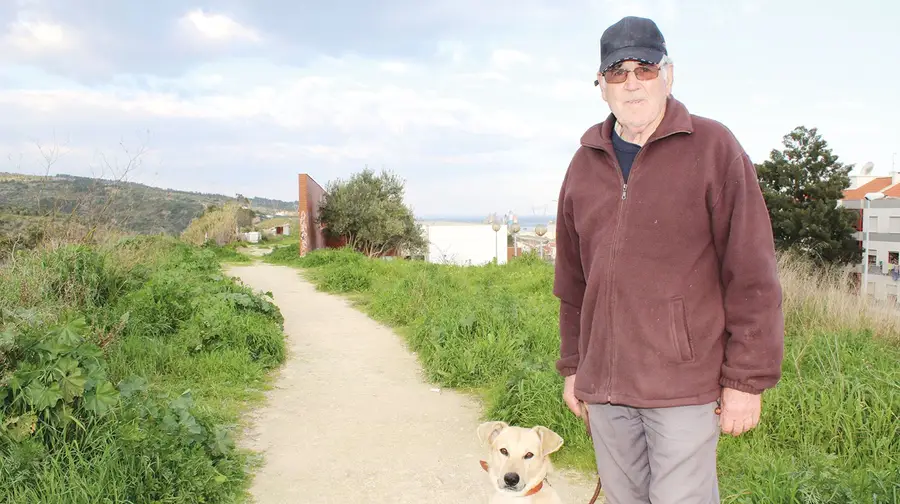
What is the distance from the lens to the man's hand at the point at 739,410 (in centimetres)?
191

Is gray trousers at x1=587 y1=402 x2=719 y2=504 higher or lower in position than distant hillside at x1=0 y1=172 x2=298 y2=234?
lower

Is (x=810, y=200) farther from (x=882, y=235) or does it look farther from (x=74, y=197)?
(x=74, y=197)

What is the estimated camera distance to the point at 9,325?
13.6 feet

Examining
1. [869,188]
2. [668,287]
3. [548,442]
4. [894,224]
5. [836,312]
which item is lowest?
[836,312]

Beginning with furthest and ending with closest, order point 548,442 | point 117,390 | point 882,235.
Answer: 1. point 882,235
2. point 117,390
3. point 548,442

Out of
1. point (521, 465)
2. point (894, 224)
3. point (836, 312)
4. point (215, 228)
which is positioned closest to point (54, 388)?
point (521, 465)

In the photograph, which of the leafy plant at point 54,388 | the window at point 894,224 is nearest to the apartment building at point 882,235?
the window at point 894,224

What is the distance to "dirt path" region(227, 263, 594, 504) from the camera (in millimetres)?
3883

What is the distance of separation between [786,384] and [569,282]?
285 centimetres

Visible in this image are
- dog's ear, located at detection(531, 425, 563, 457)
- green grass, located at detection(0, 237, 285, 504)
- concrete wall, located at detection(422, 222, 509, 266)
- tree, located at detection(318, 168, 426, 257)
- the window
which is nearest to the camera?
dog's ear, located at detection(531, 425, 563, 457)

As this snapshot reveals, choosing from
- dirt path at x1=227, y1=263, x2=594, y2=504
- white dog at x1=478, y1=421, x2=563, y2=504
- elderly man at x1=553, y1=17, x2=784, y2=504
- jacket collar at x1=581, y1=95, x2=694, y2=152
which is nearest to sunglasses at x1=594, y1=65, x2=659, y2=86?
elderly man at x1=553, y1=17, x2=784, y2=504

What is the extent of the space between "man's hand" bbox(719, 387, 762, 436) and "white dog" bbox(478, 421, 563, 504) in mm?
724

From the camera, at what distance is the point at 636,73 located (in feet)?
6.79

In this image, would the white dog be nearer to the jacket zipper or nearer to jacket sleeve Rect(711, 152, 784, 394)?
the jacket zipper
